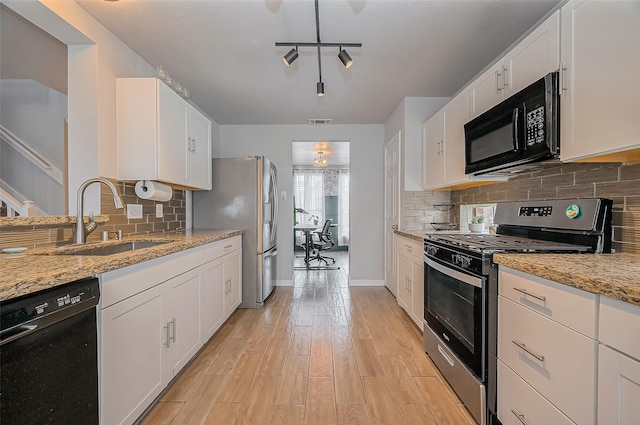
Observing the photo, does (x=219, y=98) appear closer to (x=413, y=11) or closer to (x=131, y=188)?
(x=131, y=188)

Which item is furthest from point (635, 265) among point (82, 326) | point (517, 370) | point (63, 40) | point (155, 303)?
point (63, 40)

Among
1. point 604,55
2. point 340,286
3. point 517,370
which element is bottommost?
point 340,286

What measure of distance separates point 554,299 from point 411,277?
177 cm

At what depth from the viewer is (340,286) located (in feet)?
14.8

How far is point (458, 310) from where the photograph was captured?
177 cm

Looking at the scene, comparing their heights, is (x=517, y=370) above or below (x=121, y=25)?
below

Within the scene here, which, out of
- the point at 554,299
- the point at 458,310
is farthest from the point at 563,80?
the point at 458,310

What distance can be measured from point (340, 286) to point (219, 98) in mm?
2950

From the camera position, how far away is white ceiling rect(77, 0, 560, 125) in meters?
1.94

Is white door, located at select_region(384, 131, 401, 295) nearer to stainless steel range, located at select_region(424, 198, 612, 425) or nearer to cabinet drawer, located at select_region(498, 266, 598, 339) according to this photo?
stainless steel range, located at select_region(424, 198, 612, 425)

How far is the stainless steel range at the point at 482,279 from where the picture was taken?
1492mm

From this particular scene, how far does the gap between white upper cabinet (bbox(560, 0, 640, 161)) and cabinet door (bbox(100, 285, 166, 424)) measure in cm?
213

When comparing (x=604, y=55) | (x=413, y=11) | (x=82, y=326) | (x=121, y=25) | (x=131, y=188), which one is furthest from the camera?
(x=131, y=188)

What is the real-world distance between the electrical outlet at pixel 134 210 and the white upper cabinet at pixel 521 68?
271 cm
